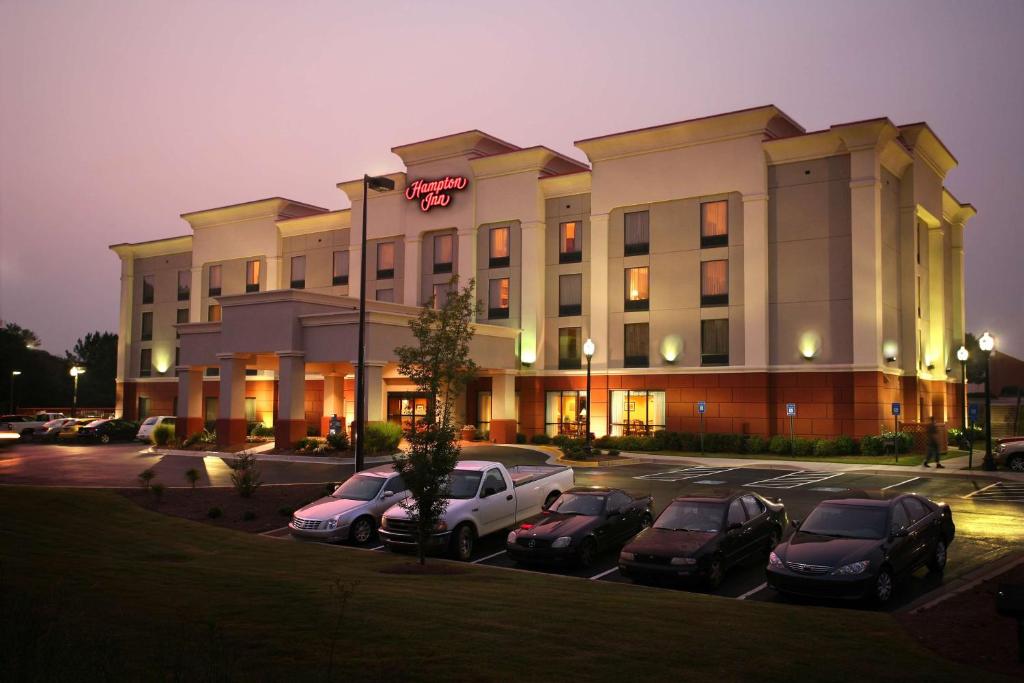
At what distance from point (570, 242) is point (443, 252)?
8.70 metres

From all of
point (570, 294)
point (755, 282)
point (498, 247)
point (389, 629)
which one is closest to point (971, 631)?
point (389, 629)

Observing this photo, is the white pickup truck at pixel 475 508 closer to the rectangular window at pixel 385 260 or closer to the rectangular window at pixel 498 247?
the rectangular window at pixel 498 247

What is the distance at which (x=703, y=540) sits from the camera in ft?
50.4

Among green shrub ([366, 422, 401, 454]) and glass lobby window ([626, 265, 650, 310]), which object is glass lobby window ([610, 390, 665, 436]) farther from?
green shrub ([366, 422, 401, 454])

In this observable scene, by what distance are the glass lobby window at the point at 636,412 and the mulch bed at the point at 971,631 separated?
34.6 meters

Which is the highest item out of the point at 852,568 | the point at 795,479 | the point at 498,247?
the point at 498,247

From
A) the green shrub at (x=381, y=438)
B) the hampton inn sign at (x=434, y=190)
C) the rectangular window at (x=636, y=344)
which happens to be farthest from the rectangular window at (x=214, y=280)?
the rectangular window at (x=636, y=344)

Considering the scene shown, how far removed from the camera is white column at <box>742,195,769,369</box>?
148 ft

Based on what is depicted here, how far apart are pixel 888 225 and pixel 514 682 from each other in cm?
4327

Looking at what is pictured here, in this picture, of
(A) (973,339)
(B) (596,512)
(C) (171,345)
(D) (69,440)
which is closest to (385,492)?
(B) (596,512)

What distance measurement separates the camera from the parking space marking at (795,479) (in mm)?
29967

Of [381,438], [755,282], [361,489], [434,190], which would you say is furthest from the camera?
[434,190]

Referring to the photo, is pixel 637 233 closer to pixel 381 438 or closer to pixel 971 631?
pixel 381 438

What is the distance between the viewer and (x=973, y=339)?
11256 cm
